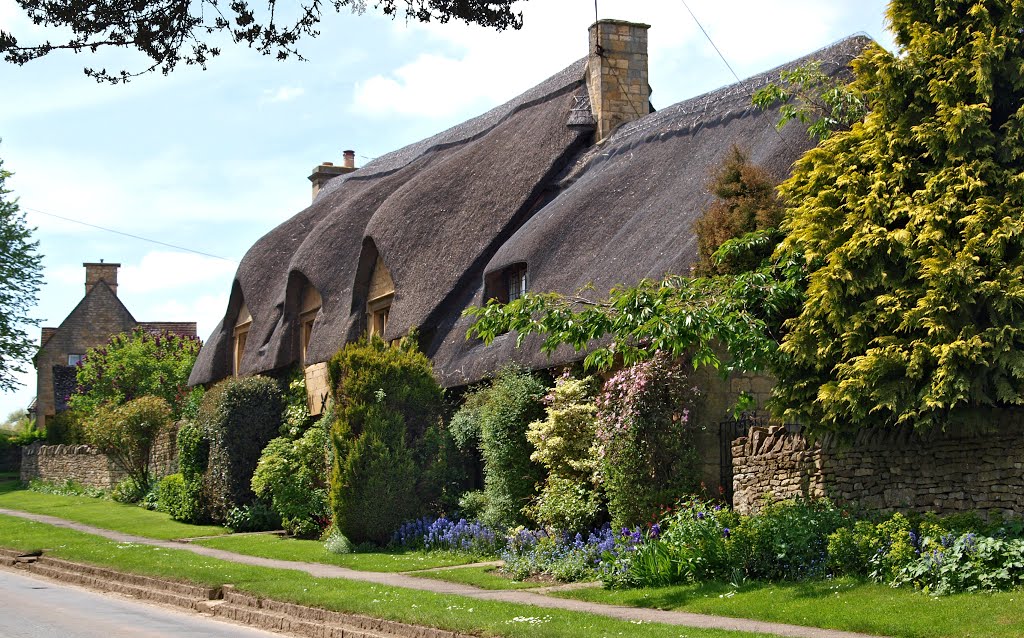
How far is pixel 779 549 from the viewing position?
13227 mm

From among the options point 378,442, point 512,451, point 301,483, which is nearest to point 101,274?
point 301,483

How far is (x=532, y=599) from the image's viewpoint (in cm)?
1386

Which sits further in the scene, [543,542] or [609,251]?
[609,251]

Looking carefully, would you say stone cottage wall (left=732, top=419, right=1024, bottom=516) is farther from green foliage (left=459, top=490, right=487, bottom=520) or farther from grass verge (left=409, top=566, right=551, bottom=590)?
green foliage (left=459, top=490, right=487, bottom=520)

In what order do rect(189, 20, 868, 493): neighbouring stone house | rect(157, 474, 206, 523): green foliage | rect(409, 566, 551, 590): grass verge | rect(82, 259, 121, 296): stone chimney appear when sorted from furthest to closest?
rect(82, 259, 121, 296): stone chimney → rect(157, 474, 206, 523): green foliage → rect(189, 20, 868, 493): neighbouring stone house → rect(409, 566, 551, 590): grass verge

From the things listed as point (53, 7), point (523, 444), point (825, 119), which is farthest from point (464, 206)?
point (53, 7)

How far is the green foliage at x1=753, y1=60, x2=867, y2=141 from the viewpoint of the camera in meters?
14.4

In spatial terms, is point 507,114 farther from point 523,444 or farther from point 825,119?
point 825,119

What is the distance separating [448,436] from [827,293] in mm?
9759

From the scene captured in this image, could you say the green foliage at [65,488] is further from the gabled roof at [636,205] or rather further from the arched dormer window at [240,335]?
the gabled roof at [636,205]

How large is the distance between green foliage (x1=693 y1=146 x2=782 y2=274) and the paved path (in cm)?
492

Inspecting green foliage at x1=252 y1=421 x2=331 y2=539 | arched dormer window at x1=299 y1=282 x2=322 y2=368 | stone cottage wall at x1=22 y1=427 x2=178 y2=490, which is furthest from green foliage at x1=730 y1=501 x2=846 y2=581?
stone cottage wall at x1=22 y1=427 x2=178 y2=490

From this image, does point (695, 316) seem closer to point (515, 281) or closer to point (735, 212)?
point (735, 212)

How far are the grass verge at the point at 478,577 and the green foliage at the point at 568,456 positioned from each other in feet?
4.37
